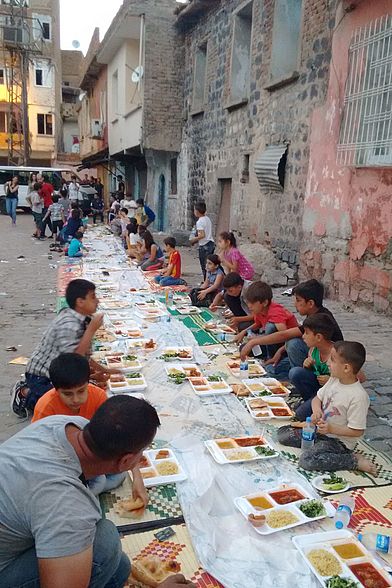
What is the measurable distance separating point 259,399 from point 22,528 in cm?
296

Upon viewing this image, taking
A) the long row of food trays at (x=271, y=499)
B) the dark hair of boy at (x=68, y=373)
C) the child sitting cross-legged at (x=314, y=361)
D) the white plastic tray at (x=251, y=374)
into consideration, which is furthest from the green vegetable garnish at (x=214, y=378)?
the dark hair of boy at (x=68, y=373)

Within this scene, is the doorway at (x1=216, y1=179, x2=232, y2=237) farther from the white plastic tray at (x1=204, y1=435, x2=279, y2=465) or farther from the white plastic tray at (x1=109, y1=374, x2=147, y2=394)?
the white plastic tray at (x1=204, y1=435, x2=279, y2=465)

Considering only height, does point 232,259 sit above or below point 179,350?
above

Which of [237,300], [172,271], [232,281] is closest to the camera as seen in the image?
[232,281]

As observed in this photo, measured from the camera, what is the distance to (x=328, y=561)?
8.09 feet

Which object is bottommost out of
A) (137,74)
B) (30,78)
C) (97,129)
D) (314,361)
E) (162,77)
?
(314,361)

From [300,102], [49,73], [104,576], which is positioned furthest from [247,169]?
[49,73]

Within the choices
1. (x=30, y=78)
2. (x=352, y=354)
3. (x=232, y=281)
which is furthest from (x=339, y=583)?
(x=30, y=78)

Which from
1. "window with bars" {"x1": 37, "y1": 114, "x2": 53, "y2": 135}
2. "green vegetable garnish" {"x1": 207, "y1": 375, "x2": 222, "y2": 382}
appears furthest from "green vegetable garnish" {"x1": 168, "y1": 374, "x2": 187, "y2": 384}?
"window with bars" {"x1": 37, "y1": 114, "x2": 53, "y2": 135}

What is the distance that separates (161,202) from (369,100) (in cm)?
1344

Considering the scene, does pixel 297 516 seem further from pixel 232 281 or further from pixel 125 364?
pixel 232 281

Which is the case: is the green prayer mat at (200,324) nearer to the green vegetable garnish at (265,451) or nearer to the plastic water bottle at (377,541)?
the green vegetable garnish at (265,451)

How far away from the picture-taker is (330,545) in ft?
8.47

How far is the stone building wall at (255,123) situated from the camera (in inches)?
354
